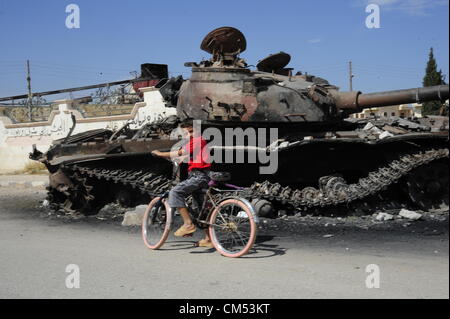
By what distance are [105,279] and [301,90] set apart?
5.25 metres

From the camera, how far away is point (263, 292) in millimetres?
4645

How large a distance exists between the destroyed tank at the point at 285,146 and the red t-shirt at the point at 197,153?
2.01 m

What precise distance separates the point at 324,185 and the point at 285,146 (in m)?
1.02

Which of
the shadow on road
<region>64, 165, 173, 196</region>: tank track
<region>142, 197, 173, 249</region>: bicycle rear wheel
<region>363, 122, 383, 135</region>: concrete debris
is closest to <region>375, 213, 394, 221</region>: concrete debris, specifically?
<region>363, 122, 383, 135</region>: concrete debris

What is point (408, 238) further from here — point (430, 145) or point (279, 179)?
point (279, 179)

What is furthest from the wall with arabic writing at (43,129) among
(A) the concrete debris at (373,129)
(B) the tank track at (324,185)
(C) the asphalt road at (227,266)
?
(C) the asphalt road at (227,266)

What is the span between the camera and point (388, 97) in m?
8.37

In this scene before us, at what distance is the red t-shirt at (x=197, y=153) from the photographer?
6637 millimetres

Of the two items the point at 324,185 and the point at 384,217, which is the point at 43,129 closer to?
the point at 324,185

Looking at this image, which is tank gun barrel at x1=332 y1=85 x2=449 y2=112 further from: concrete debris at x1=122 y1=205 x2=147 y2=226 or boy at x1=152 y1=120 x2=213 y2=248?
concrete debris at x1=122 y1=205 x2=147 y2=226

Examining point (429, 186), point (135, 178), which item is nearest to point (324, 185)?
point (429, 186)

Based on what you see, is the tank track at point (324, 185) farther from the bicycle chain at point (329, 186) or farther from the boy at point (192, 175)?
the boy at point (192, 175)

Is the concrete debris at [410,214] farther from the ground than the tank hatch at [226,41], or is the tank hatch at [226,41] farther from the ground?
the tank hatch at [226,41]
